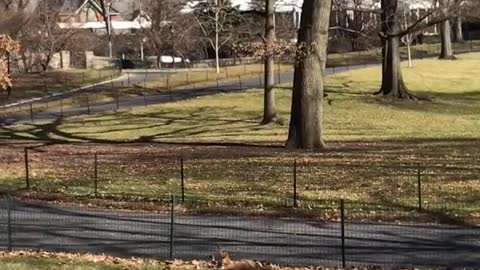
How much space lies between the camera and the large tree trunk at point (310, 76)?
83.0ft

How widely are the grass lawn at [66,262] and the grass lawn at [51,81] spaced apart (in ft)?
158

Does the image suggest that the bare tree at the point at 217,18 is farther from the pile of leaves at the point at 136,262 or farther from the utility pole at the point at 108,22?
the pile of leaves at the point at 136,262

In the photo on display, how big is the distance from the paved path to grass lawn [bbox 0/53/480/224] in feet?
6.42

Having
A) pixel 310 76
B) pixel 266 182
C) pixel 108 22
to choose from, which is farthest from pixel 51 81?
pixel 266 182

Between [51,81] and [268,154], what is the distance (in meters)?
46.6

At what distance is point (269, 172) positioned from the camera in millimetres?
20312

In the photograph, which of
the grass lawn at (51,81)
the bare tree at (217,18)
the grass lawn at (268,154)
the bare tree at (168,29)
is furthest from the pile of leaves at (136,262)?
the bare tree at (168,29)

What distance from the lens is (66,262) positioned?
35.9 feet

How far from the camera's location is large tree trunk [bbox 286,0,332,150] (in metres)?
25.3

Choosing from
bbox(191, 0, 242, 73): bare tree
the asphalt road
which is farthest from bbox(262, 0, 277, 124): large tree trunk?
the asphalt road

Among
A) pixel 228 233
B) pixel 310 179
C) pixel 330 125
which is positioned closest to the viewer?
pixel 228 233

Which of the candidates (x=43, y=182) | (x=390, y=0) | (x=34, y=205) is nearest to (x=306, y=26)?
(x=43, y=182)

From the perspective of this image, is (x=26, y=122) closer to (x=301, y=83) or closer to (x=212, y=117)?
(x=212, y=117)

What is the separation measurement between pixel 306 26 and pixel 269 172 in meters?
6.95
